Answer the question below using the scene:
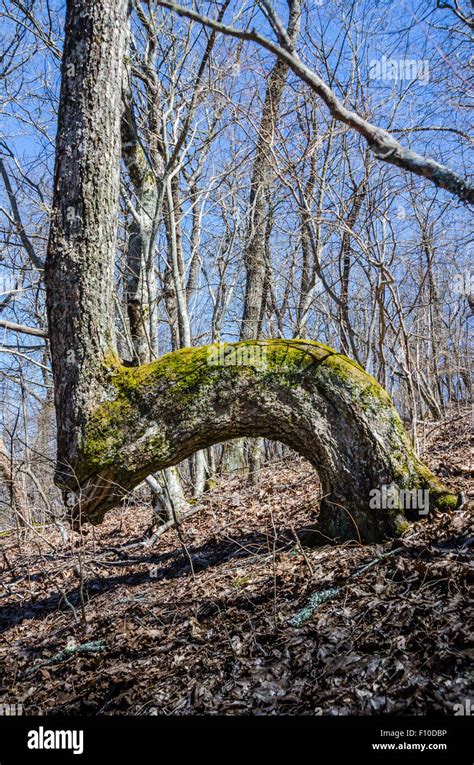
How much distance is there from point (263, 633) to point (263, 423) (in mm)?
1518

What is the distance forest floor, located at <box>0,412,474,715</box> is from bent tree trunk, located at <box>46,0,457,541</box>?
21.7 inches

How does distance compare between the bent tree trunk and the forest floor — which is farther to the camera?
the bent tree trunk

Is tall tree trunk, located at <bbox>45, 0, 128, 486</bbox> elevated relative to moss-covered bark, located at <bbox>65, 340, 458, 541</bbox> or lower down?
elevated

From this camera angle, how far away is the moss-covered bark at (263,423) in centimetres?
365

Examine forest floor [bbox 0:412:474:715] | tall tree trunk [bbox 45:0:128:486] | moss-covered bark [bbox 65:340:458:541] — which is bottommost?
forest floor [bbox 0:412:474:715]

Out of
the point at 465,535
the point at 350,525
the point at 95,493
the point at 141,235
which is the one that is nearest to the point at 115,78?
the point at 141,235

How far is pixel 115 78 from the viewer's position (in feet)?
13.3

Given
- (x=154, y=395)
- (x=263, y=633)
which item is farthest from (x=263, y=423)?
(x=263, y=633)

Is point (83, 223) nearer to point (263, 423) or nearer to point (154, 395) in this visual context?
point (154, 395)

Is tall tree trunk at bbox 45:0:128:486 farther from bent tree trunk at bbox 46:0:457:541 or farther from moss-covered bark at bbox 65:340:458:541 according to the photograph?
moss-covered bark at bbox 65:340:458:541

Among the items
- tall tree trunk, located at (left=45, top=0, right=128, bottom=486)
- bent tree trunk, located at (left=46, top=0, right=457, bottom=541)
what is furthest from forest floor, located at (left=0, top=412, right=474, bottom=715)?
tall tree trunk, located at (left=45, top=0, right=128, bottom=486)

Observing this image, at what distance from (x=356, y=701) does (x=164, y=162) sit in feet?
23.2

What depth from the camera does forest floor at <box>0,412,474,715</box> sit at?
237cm

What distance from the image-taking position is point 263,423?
3840 millimetres
